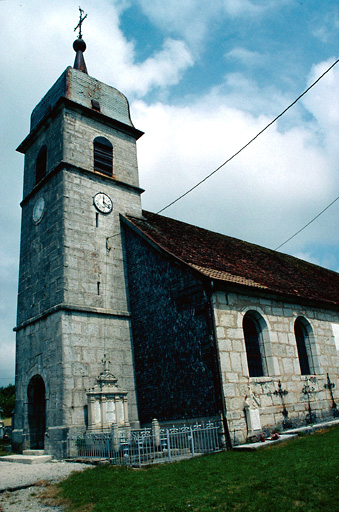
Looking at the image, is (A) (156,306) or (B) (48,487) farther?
(A) (156,306)

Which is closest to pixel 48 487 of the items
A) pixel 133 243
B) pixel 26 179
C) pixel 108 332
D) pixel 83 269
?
pixel 108 332

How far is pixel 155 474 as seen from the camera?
8406 millimetres

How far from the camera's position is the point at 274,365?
45.0 ft

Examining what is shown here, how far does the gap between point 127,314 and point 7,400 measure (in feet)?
204

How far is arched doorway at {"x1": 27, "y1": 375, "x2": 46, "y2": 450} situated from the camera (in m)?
14.6

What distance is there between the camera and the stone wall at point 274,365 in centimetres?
1211

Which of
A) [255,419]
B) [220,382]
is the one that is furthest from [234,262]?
[255,419]

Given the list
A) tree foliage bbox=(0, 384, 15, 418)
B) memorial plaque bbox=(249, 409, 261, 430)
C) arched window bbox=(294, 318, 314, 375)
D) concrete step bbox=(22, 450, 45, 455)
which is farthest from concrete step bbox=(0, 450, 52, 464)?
A: tree foliage bbox=(0, 384, 15, 418)

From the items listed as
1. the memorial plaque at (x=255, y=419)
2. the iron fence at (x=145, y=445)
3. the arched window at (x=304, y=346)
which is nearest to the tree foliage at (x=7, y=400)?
the iron fence at (x=145, y=445)

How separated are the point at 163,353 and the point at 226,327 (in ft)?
8.50

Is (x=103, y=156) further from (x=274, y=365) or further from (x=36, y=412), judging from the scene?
(x=274, y=365)

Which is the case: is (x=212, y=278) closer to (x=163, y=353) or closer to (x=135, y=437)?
(x=163, y=353)

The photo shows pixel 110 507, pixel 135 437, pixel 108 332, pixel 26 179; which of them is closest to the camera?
pixel 110 507

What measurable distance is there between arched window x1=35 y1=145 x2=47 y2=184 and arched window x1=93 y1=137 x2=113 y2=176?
232 centimetres
